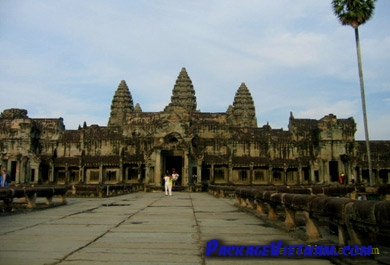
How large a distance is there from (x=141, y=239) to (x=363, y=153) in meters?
49.2

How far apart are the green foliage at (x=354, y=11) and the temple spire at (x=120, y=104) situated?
51789 millimetres

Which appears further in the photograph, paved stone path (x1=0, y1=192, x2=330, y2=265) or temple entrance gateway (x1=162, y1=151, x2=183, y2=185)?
temple entrance gateway (x1=162, y1=151, x2=183, y2=185)

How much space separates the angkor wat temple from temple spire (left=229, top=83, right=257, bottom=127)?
68.9 feet

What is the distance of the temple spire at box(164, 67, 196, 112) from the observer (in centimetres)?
7131

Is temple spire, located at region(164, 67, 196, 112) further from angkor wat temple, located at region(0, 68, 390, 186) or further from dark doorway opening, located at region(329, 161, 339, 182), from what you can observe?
dark doorway opening, located at region(329, 161, 339, 182)

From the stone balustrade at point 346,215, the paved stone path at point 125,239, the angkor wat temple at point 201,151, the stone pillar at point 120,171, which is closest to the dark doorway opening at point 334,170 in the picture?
the angkor wat temple at point 201,151

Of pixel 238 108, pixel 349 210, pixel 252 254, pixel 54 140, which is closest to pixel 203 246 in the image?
pixel 252 254

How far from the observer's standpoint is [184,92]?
7188 centimetres

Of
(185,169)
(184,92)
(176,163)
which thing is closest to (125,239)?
(185,169)

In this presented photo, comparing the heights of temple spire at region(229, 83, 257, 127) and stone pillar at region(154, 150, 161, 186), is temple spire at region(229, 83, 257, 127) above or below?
above

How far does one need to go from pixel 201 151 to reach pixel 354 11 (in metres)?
22.3

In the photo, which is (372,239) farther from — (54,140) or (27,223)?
(54,140)

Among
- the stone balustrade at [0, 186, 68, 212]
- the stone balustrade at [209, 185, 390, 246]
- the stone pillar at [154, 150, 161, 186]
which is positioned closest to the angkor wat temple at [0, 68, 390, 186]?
the stone pillar at [154, 150, 161, 186]

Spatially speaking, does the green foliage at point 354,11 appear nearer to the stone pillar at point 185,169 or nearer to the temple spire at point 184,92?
the stone pillar at point 185,169
